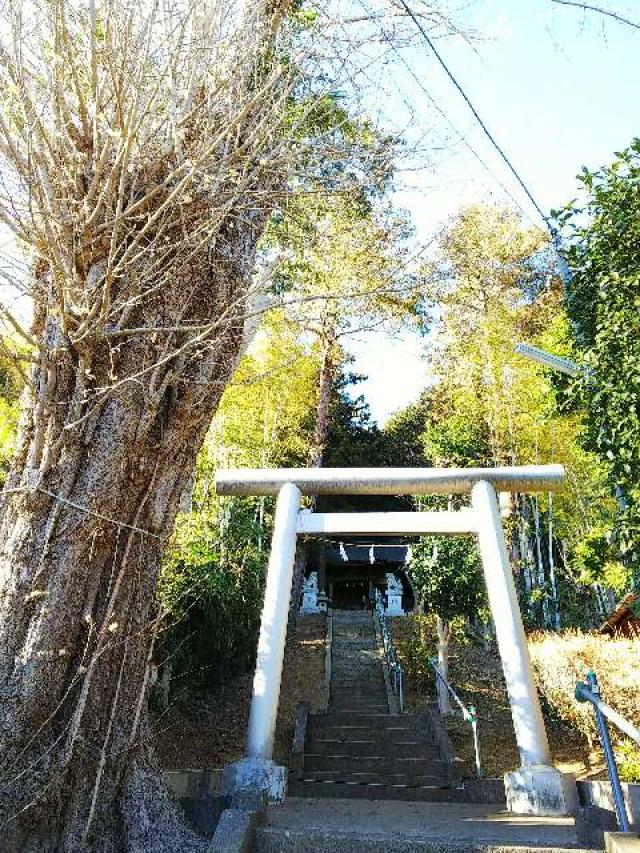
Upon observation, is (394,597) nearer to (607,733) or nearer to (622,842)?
(607,733)

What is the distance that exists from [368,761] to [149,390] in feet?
20.3

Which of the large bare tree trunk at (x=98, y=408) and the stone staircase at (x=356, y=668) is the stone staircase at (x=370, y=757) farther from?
the large bare tree trunk at (x=98, y=408)

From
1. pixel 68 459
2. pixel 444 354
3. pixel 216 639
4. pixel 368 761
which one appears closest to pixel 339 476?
pixel 68 459

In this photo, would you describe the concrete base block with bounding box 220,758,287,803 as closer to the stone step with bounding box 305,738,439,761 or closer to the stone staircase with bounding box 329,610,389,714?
the stone step with bounding box 305,738,439,761

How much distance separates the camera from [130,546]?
311 cm

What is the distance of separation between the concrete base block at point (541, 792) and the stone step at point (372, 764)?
3.30 m

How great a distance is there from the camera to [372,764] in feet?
24.5

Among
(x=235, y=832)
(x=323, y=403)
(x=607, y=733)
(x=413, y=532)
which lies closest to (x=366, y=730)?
(x=413, y=532)

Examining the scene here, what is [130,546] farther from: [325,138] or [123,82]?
[325,138]

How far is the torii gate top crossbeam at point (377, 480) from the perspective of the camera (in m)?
5.44

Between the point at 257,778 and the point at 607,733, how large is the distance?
222cm

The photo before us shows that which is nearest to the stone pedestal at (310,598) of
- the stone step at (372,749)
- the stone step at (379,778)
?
the stone step at (372,749)

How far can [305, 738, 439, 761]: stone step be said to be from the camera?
772cm

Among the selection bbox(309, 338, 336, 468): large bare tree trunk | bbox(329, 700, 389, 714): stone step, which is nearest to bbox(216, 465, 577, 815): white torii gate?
bbox(329, 700, 389, 714): stone step
